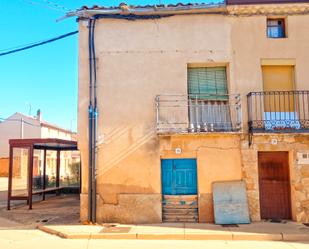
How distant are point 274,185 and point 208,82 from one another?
3856 mm

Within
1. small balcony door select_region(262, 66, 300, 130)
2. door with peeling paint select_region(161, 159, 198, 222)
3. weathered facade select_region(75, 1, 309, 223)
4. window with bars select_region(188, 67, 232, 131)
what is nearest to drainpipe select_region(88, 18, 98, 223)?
weathered facade select_region(75, 1, 309, 223)

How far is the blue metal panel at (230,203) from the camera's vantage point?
9164 mm

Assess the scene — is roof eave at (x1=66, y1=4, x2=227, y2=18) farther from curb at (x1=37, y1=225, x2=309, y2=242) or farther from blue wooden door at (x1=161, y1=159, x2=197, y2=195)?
curb at (x1=37, y1=225, x2=309, y2=242)

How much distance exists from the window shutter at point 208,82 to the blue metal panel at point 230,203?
9.19 feet

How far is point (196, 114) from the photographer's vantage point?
1002 cm

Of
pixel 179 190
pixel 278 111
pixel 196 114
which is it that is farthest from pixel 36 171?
pixel 278 111

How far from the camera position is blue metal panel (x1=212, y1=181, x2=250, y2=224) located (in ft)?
30.1

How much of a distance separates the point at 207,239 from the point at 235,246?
88cm

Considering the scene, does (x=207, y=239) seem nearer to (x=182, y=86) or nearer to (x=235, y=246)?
(x=235, y=246)

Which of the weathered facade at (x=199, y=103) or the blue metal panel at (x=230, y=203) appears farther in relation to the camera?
the weathered facade at (x=199, y=103)

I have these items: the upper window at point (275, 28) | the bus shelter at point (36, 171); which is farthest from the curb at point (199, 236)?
the upper window at point (275, 28)

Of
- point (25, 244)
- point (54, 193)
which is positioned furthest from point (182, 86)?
point (54, 193)

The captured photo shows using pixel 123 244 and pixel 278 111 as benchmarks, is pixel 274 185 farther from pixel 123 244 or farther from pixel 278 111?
pixel 123 244

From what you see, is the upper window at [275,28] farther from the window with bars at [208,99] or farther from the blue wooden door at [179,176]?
the blue wooden door at [179,176]
